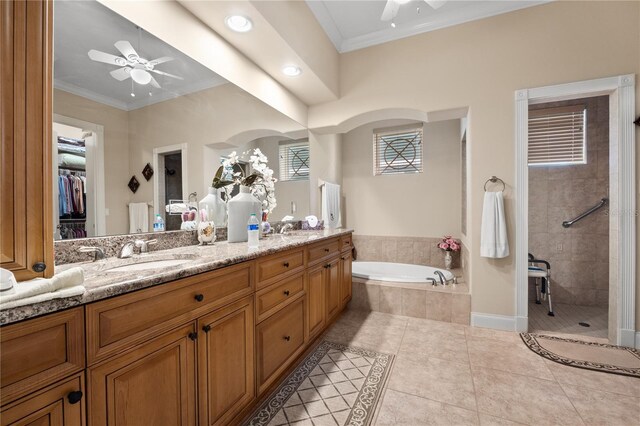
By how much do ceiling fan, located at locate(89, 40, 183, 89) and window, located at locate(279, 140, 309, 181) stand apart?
6.29 feet

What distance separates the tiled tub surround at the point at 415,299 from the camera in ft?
8.64

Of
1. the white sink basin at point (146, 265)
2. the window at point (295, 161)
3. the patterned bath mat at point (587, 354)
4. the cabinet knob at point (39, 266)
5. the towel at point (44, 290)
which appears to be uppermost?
the window at point (295, 161)

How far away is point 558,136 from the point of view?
10.5ft

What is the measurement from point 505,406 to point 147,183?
96.9 inches

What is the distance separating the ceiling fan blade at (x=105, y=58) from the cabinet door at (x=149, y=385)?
1.37m

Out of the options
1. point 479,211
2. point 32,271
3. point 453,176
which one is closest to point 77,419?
point 32,271

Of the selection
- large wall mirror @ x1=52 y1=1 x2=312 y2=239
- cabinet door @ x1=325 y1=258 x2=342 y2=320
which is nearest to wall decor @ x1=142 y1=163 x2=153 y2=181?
large wall mirror @ x1=52 y1=1 x2=312 y2=239

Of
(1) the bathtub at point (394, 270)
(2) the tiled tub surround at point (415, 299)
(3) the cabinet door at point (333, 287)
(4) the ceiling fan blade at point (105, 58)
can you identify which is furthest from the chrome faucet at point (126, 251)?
(1) the bathtub at point (394, 270)

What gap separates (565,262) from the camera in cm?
319

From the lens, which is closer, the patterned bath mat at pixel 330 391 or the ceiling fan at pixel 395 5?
the patterned bath mat at pixel 330 391

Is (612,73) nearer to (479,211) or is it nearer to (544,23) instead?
(544,23)

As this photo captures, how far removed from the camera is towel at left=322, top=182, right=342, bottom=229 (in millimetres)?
3496

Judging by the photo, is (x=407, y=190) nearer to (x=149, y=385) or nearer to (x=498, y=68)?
(x=498, y=68)

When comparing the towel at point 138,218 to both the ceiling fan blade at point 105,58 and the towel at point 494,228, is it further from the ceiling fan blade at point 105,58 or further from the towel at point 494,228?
the towel at point 494,228
